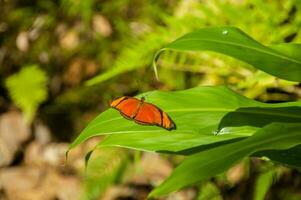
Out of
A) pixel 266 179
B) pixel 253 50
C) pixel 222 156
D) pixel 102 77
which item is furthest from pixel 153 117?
pixel 102 77

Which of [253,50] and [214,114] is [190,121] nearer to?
[214,114]

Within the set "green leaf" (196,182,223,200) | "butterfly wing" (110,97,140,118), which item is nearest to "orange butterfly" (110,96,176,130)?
"butterfly wing" (110,97,140,118)

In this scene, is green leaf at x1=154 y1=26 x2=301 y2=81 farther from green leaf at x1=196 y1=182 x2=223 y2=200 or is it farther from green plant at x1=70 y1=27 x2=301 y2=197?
green leaf at x1=196 y1=182 x2=223 y2=200

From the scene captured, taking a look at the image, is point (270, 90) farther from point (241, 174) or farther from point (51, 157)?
point (51, 157)

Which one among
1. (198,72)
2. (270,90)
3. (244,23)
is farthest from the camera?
(198,72)

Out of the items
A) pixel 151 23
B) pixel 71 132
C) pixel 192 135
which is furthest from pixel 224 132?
pixel 71 132

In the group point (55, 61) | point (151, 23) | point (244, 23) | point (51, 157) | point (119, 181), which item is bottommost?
point (51, 157)
